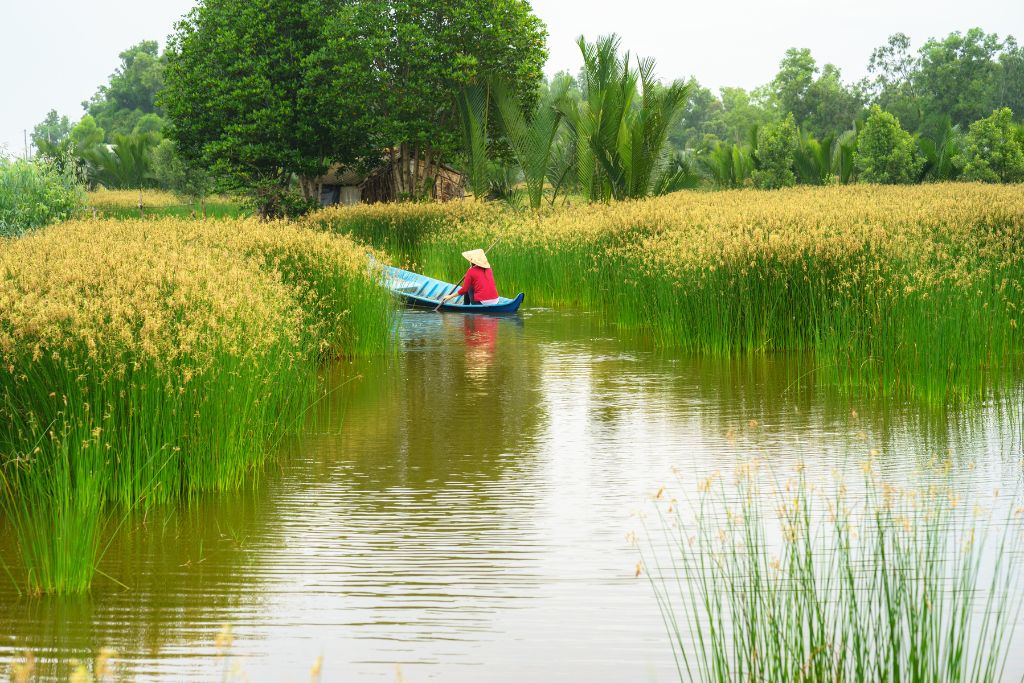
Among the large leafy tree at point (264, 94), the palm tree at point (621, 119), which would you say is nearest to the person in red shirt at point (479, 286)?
the palm tree at point (621, 119)

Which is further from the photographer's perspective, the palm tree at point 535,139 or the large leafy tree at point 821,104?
the large leafy tree at point 821,104

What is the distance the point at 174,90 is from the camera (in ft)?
119

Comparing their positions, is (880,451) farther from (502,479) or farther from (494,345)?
(494,345)

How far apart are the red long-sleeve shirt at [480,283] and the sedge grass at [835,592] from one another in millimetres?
11812

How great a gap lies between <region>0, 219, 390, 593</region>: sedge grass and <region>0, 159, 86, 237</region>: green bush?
36.0 ft

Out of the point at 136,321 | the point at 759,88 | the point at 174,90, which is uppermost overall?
the point at 759,88

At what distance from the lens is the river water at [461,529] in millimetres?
4520

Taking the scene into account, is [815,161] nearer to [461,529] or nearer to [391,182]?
[391,182]

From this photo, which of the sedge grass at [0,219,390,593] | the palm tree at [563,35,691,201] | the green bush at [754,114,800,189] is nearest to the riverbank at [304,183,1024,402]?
the sedge grass at [0,219,390,593]

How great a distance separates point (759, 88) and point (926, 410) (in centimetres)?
13477

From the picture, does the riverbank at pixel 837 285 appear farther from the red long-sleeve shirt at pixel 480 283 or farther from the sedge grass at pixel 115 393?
the sedge grass at pixel 115 393

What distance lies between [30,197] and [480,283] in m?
7.59

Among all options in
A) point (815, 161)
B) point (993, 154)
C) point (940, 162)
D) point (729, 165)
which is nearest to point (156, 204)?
point (729, 165)

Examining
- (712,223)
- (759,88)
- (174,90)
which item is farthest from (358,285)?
(759,88)
